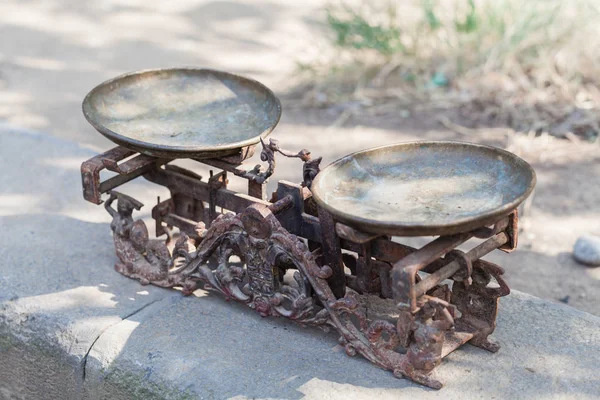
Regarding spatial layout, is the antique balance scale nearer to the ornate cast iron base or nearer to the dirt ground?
the ornate cast iron base

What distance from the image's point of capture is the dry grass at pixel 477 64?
4570mm

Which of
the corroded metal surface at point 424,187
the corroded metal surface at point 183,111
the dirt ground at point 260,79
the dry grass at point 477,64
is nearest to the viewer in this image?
the corroded metal surface at point 424,187

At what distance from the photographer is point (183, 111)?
2.81 m

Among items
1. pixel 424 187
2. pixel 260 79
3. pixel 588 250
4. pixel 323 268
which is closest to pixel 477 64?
pixel 260 79

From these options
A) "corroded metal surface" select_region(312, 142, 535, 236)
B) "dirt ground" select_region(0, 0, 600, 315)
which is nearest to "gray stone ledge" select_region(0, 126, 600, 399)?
"corroded metal surface" select_region(312, 142, 535, 236)

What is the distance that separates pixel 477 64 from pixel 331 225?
9.62 ft

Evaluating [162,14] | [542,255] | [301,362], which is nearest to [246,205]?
[301,362]

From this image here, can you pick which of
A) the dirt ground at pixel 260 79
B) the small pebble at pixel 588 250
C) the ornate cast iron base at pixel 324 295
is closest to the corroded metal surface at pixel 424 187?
the ornate cast iron base at pixel 324 295

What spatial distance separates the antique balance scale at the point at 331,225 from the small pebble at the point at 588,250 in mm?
1097

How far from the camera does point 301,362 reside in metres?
2.27

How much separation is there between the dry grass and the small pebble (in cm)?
114

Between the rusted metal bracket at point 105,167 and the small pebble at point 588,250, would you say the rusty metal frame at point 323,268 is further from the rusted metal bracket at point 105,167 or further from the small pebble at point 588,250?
the small pebble at point 588,250

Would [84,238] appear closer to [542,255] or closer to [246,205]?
[246,205]

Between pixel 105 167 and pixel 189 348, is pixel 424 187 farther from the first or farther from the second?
pixel 105 167
